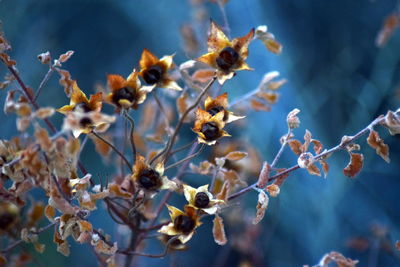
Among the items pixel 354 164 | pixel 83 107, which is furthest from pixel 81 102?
pixel 354 164

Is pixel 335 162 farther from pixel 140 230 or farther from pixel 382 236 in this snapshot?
pixel 140 230

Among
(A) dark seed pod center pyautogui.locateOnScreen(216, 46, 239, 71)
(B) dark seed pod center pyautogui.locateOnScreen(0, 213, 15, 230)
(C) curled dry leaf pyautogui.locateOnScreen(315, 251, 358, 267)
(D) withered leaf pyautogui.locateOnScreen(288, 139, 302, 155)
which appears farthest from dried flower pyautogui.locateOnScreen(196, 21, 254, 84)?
(B) dark seed pod center pyautogui.locateOnScreen(0, 213, 15, 230)

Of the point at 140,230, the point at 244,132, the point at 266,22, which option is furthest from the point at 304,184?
the point at 140,230

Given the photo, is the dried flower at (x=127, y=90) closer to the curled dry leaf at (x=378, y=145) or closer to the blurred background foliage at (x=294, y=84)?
the curled dry leaf at (x=378, y=145)

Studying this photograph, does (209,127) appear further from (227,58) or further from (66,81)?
(66,81)

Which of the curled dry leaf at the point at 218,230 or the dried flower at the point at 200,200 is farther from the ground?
the dried flower at the point at 200,200

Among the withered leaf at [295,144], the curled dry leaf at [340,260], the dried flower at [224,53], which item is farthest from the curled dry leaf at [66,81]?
the curled dry leaf at [340,260]
